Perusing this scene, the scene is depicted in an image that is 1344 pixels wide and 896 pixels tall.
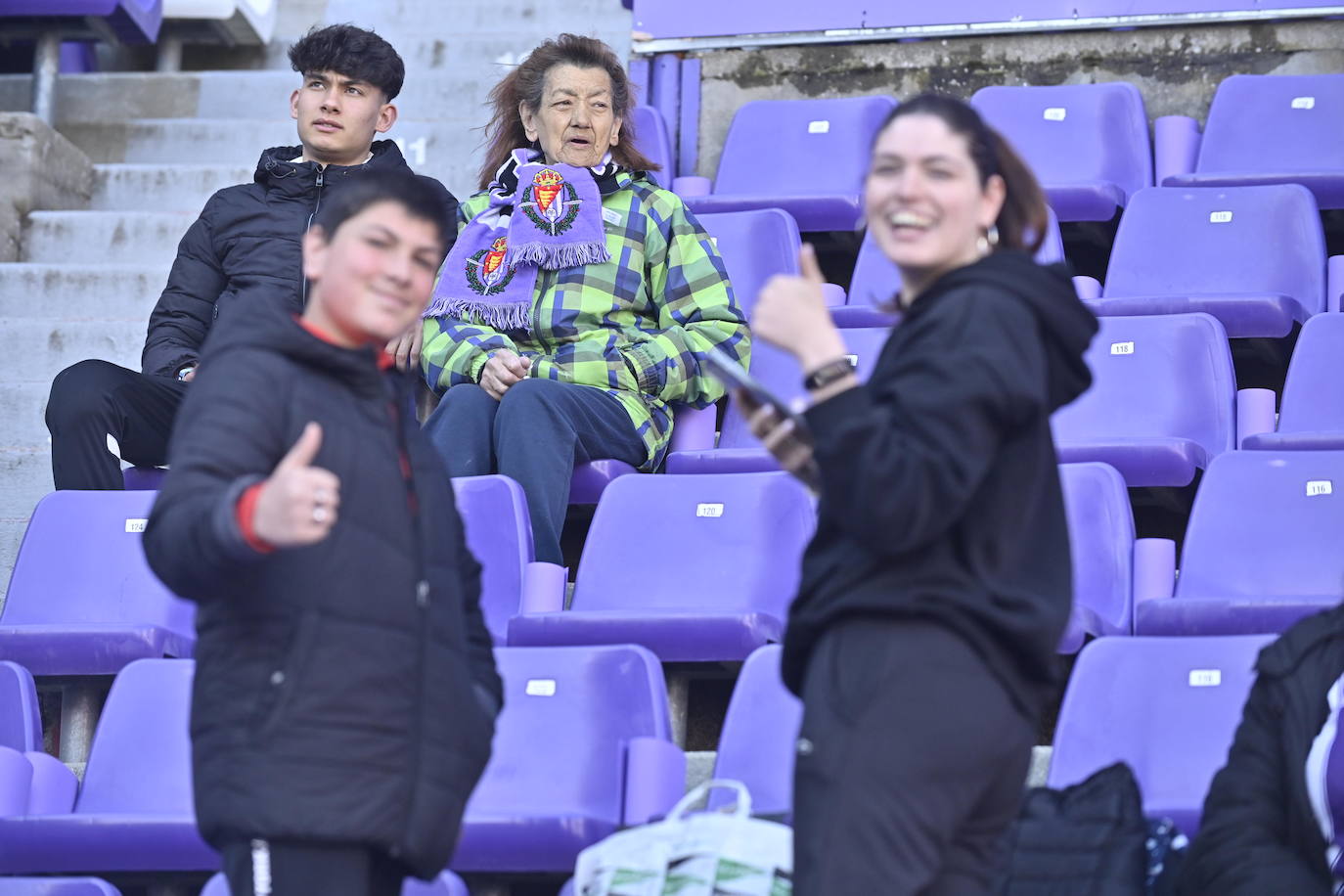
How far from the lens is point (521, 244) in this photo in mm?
3723

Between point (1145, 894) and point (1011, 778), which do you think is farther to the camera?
point (1145, 894)

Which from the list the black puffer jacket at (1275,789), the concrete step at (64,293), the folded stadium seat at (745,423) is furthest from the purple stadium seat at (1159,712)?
the concrete step at (64,293)

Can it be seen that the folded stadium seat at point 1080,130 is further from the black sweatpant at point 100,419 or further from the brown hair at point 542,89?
the black sweatpant at point 100,419

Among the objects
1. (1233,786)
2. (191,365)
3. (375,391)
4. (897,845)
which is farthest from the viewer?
(191,365)

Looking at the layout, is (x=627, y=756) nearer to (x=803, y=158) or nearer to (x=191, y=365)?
(x=191, y=365)

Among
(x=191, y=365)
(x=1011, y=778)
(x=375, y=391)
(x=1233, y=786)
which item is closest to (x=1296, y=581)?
(x=1233, y=786)

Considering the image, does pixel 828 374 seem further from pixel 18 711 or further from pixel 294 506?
pixel 18 711

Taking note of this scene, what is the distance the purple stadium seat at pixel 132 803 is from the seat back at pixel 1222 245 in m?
2.10

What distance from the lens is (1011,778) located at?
5.15 feet

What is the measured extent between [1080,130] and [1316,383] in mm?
1268

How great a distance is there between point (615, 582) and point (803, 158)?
5.87 ft

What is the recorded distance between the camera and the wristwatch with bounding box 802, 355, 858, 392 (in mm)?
1594

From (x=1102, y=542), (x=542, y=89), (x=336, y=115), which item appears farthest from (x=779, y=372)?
(x=336, y=115)

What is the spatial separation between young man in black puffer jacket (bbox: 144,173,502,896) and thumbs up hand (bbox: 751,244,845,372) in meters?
0.34
